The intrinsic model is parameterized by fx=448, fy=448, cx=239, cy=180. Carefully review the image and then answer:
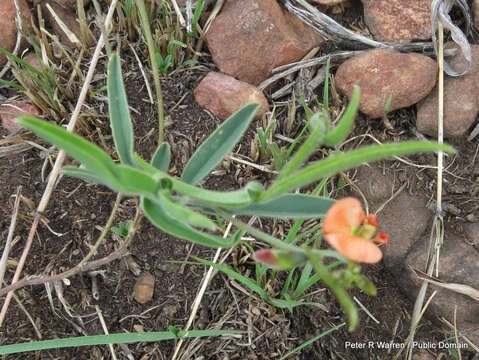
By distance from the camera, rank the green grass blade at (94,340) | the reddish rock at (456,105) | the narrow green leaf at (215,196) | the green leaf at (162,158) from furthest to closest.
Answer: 1. the reddish rock at (456,105)
2. the green grass blade at (94,340)
3. the green leaf at (162,158)
4. the narrow green leaf at (215,196)

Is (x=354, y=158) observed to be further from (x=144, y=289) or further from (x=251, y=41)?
(x=251, y=41)

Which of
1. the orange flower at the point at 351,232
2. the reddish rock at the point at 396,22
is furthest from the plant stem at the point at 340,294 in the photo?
the reddish rock at the point at 396,22

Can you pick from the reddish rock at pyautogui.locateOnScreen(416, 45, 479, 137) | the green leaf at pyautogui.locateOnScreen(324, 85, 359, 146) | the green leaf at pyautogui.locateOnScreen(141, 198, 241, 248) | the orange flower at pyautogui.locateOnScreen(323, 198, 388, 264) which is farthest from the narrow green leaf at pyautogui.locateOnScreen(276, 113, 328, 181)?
the reddish rock at pyautogui.locateOnScreen(416, 45, 479, 137)

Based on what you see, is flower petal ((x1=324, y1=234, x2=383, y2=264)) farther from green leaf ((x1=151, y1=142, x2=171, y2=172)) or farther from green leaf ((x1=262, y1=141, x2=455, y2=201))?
green leaf ((x1=151, y1=142, x2=171, y2=172))

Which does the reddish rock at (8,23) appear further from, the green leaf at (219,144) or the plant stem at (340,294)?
the plant stem at (340,294)

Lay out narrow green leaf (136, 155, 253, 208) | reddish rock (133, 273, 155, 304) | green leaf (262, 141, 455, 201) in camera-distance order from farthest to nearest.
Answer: reddish rock (133, 273, 155, 304), narrow green leaf (136, 155, 253, 208), green leaf (262, 141, 455, 201)
